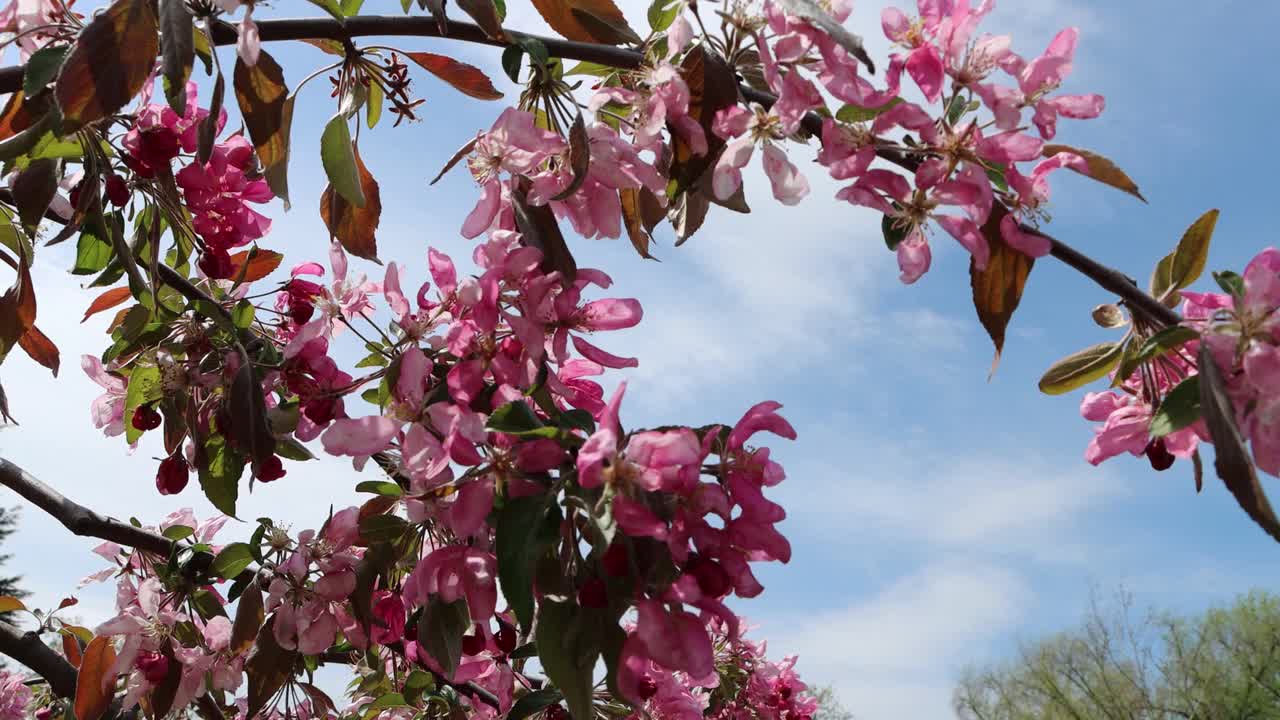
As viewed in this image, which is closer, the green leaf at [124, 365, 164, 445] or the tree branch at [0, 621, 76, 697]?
the green leaf at [124, 365, 164, 445]

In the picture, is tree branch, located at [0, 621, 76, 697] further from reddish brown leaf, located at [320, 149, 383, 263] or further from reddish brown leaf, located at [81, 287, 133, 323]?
reddish brown leaf, located at [320, 149, 383, 263]

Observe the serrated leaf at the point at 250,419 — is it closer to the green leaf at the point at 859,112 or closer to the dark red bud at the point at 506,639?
the dark red bud at the point at 506,639

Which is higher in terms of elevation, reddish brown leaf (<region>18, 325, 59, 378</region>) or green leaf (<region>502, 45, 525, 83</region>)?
reddish brown leaf (<region>18, 325, 59, 378</region>)

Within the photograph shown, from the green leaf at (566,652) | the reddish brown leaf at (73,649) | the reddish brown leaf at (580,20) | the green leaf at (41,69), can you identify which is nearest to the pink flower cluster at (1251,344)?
the green leaf at (566,652)

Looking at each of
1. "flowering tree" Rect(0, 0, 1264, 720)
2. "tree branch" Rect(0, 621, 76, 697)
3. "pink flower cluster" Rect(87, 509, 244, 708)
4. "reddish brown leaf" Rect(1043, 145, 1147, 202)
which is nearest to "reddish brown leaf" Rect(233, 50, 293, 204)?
"flowering tree" Rect(0, 0, 1264, 720)

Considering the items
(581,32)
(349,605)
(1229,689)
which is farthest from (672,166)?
(1229,689)

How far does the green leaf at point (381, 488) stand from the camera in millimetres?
1424

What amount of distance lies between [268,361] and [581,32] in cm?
69

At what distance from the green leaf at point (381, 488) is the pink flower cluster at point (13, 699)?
8.64ft

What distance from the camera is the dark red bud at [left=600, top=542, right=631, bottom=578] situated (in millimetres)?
938

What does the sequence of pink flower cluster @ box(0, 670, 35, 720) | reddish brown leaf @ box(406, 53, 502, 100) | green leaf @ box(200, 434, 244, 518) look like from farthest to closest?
pink flower cluster @ box(0, 670, 35, 720)
green leaf @ box(200, 434, 244, 518)
reddish brown leaf @ box(406, 53, 502, 100)

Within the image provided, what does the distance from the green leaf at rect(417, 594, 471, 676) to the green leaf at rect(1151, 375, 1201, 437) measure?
80cm

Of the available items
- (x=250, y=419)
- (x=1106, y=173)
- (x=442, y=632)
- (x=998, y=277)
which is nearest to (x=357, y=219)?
(x=250, y=419)

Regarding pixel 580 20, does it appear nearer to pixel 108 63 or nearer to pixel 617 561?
pixel 108 63
